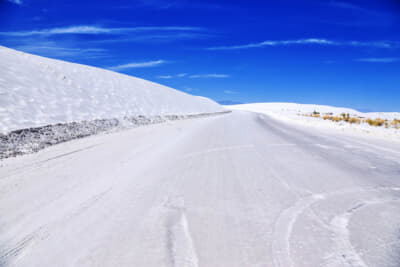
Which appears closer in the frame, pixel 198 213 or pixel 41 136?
pixel 198 213

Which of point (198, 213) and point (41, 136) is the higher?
point (41, 136)

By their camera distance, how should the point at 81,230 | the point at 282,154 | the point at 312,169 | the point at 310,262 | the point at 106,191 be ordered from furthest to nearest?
the point at 282,154
the point at 312,169
the point at 106,191
the point at 81,230
the point at 310,262

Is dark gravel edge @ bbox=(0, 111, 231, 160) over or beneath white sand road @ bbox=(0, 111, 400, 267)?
over

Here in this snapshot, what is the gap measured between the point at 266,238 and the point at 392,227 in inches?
45.9

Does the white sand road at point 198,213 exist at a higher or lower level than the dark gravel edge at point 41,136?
lower

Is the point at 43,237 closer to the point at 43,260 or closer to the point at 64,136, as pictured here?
the point at 43,260

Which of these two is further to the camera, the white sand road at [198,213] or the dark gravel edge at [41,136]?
the dark gravel edge at [41,136]

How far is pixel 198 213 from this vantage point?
103 inches

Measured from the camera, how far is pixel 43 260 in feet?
6.10

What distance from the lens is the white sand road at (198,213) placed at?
1.89 meters

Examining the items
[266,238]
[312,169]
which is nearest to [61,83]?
[312,169]

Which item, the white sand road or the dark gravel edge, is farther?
the dark gravel edge

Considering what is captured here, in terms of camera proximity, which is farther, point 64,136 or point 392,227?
point 64,136

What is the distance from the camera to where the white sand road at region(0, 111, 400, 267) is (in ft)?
6.20
